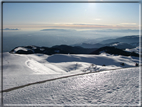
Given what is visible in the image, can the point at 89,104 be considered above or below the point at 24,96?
above

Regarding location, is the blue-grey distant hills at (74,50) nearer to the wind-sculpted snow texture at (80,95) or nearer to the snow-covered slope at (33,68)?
the snow-covered slope at (33,68)

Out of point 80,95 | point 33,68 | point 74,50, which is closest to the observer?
point 80,95

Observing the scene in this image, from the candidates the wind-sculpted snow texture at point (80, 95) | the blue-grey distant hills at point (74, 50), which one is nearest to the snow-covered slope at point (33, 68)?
the wind-sculpted snow texture at point (80, 95)

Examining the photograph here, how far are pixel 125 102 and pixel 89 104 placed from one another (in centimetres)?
109

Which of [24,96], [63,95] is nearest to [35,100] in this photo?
[24,96]

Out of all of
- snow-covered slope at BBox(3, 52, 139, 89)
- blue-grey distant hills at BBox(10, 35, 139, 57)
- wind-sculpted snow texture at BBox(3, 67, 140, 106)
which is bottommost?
blue-grey distant hills at BBox(10, 35, 139, 57)

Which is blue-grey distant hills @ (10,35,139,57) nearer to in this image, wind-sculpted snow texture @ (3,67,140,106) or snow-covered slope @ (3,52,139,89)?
snow-covered slope @ (3,52,139,89)

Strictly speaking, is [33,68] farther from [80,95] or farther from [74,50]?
[74,50]

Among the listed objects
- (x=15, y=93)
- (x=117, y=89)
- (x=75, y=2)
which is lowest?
(x=15, y=93)

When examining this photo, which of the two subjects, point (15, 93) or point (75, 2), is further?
point (75, 2)

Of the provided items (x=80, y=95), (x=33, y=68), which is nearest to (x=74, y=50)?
(x=33, y=68)

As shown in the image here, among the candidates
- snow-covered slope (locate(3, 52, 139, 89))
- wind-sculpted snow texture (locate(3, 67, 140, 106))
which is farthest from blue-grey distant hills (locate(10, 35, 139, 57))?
wind-sculpted snow texture (locate(3, 67, 140, 106))

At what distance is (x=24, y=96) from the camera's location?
3.54 meters

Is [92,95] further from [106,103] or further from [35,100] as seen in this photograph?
[35,100]
